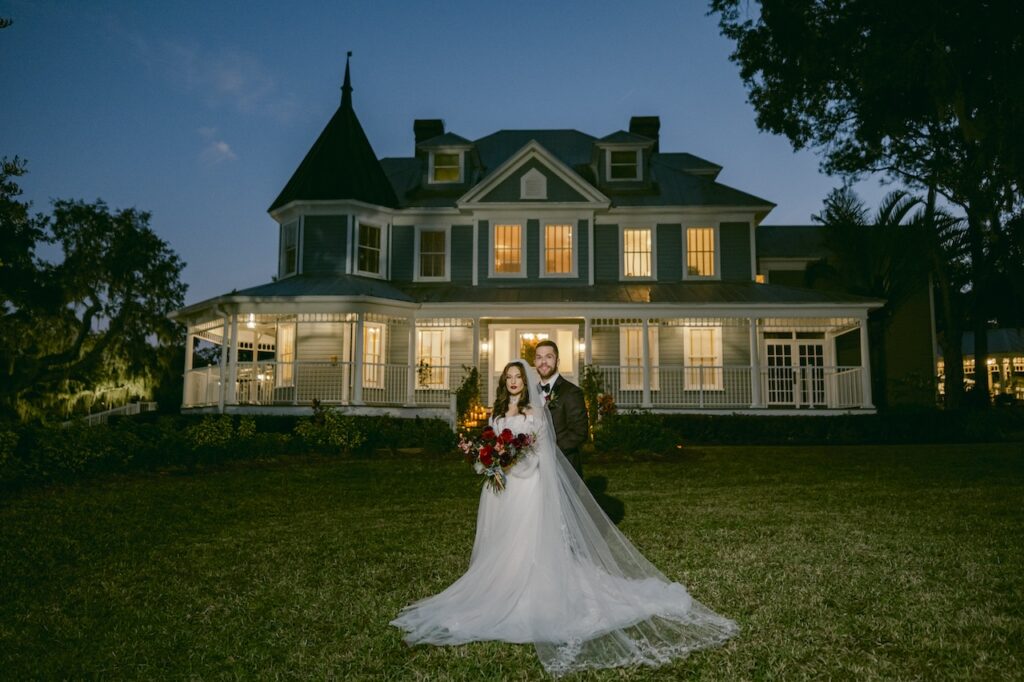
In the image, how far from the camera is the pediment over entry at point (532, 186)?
2078cm

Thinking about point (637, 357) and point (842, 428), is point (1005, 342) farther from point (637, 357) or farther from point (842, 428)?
point (637, 357)

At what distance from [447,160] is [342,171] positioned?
3323 millimetres

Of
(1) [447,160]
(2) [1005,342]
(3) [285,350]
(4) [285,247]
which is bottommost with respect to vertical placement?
(3) [285,350]

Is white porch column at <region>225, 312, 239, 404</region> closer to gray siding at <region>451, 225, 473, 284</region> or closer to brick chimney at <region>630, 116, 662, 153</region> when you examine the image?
gray siding at <region>451, 225, 473, 284</region>

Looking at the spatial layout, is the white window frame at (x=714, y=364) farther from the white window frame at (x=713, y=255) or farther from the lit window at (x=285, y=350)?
the lit window at (x=285, y=350)

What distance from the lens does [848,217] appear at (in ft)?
78.4

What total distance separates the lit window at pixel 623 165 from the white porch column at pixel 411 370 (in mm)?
7808

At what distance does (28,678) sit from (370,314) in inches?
609

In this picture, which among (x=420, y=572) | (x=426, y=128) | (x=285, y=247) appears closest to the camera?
(x=420, y=572)

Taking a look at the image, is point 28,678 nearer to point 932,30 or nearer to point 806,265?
point 932,30

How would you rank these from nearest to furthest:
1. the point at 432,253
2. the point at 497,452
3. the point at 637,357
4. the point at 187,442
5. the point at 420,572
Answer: the point at 497,452
the point at 420,572
the point at 187,442
the point at 637,357
the point at 432,253

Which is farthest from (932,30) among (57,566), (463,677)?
(57,566)

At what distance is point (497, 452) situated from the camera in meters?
4.92

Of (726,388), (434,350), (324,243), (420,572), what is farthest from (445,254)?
(420,572)
